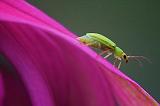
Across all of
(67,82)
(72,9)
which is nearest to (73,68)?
(67,82)

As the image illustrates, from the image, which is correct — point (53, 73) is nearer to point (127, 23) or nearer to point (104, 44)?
point (104, 44)

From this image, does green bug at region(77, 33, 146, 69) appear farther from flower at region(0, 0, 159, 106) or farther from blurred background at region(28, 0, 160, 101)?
blurred background at region(28, 0, 160, 101)

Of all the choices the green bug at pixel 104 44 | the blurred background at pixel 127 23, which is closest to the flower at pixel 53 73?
the green bug at pixel 104 44

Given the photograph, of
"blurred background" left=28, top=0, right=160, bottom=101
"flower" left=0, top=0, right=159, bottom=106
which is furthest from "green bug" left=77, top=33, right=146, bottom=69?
"blurred background" left=28, top=0, right=160, bottom=101

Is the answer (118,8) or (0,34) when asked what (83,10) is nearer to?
(118,8)

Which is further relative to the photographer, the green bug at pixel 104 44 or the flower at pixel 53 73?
the green bug at pixel 104 44

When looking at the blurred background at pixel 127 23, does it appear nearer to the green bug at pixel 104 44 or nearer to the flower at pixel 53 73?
the green bug at pixel 104 44
